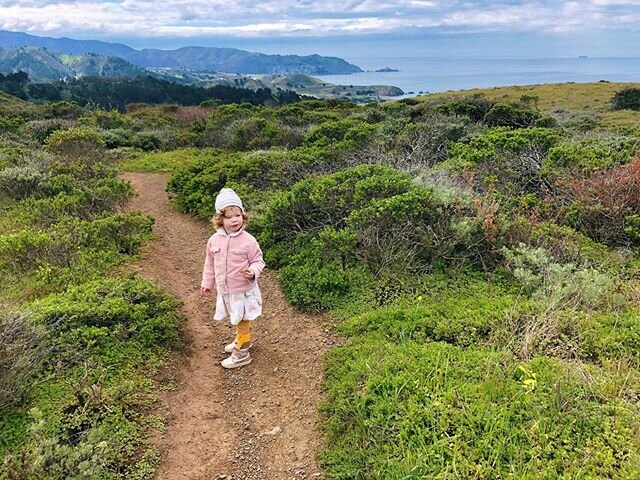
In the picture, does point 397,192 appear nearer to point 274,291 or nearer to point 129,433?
point 274,291

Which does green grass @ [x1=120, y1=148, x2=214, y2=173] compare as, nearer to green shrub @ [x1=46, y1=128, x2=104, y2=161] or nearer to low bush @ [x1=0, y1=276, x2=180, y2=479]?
green shrub @ [x1=46, y1=128, x2=104, y2=161]

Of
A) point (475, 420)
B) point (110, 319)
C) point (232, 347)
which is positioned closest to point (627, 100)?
point (232, 347)

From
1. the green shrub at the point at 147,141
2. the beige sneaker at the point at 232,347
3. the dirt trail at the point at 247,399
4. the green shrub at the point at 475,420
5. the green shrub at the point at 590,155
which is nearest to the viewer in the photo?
the green shrub at the point at 475,420

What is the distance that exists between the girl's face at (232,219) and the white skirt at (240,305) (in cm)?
67

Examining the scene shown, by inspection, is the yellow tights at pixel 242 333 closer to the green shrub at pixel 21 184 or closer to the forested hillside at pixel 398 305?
the forested hillside at pixel 398 305

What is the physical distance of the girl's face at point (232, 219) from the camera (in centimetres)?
461

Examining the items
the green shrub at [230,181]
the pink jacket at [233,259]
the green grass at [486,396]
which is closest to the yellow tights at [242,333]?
the pink jacket at [233,259]

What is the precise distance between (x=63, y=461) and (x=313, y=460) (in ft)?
5.75

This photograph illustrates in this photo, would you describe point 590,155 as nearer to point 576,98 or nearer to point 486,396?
point 486,396

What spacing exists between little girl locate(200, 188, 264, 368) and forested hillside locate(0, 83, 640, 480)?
84cm

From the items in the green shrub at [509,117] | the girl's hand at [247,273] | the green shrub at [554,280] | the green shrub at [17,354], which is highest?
the green shrub at [509,117]

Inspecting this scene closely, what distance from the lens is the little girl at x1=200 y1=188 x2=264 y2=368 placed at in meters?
4.62

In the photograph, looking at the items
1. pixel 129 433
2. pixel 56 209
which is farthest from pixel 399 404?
pixel 56 209

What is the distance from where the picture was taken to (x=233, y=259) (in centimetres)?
470
